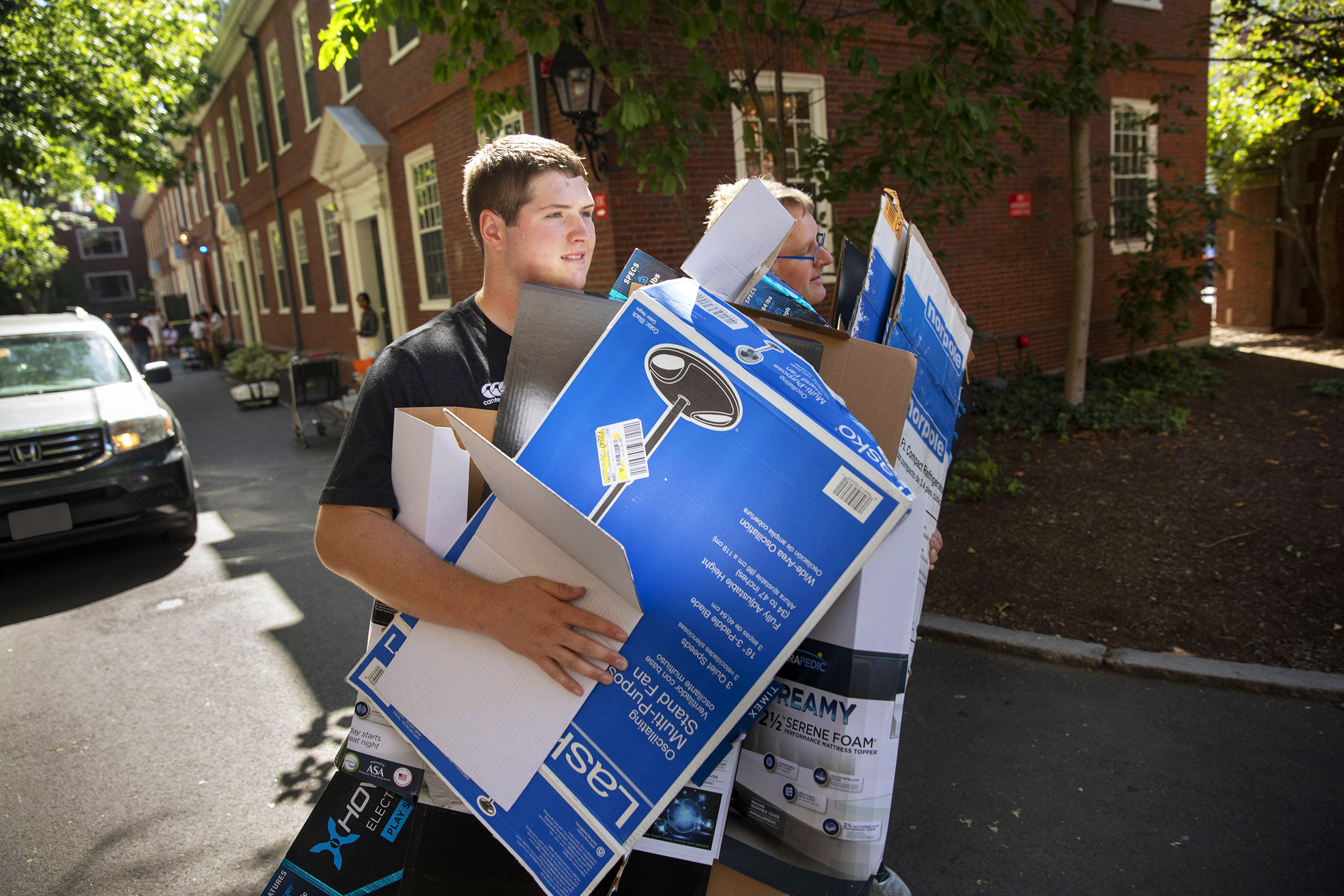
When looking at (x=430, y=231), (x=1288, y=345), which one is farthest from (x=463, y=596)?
(x=1288, y=345)

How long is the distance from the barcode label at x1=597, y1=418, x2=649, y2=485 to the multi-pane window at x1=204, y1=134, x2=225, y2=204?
29053 millimetres

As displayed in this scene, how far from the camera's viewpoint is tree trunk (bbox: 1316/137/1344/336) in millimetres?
13070

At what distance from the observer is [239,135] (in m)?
21.2

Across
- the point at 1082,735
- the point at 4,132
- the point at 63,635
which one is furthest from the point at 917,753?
the point at 4,132

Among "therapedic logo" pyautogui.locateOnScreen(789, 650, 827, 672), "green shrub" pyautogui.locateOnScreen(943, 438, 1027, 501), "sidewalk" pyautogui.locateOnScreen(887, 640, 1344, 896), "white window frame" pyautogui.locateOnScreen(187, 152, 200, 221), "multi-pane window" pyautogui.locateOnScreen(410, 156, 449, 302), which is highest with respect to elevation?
"white window frame" pyautogui.locateOnScreen(187, 152, 200, 221)

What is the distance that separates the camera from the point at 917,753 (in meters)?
3.40

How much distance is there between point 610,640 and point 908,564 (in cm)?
45

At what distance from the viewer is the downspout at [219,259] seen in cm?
2675

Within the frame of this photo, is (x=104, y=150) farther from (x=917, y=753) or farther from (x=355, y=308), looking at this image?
(x=917, y=753)

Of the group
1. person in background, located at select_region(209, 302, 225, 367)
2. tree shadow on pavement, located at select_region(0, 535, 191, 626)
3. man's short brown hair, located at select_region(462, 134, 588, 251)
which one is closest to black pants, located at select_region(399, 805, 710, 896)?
man's short brown hair, located at select_region(462, 134, 588, 251)

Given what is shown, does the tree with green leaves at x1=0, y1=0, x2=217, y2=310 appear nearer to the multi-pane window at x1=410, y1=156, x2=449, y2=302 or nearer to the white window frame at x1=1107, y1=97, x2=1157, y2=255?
the multi-pane window at x1=410, y1=156, x2=449, y2=302

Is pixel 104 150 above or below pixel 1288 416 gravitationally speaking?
above

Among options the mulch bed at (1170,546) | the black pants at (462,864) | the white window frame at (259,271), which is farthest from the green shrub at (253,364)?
the black pants at (462,864)

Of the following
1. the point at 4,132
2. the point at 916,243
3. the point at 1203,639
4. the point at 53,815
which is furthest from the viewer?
the point at 4,132
